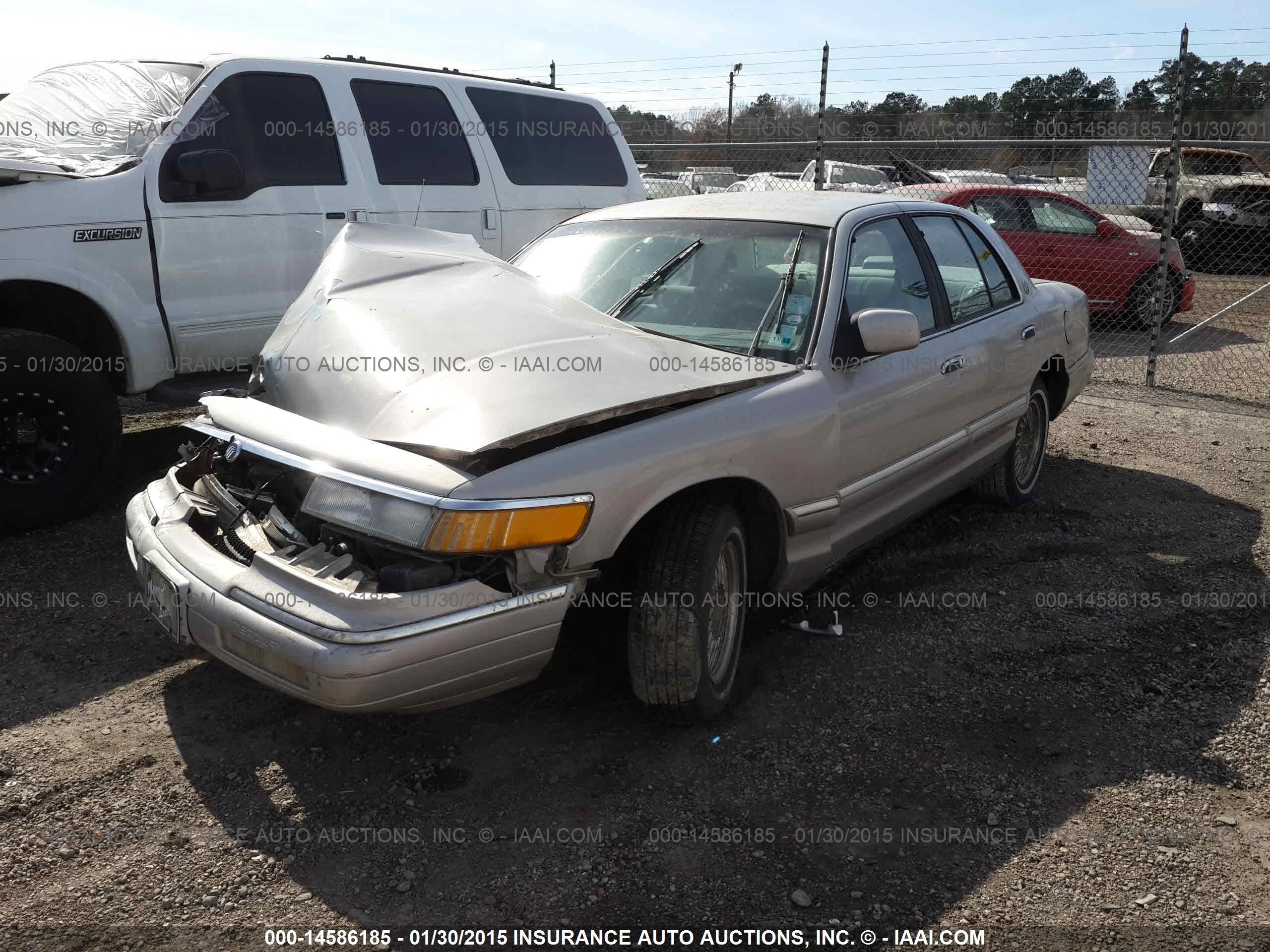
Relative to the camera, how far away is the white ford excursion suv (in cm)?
478

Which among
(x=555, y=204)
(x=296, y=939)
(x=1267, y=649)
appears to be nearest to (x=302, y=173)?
(x=555, y=204)

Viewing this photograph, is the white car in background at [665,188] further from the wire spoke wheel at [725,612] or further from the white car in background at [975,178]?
the wire spoke wheel at [725,612]

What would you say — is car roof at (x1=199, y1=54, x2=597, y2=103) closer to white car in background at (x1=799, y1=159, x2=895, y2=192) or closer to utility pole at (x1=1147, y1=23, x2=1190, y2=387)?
utility pole at (x1=1147, y1=23, x2=1190, y2=387)

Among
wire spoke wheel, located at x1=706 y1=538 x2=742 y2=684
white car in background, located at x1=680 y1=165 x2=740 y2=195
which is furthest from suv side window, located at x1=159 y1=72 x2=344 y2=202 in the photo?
white car in background, located at x1=680 y1=165 x2=740 y2=195

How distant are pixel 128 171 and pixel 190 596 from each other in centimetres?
300

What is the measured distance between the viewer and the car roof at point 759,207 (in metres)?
4.11

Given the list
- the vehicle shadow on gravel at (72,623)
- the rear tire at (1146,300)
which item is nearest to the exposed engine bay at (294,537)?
the vehicle shadow on gravel at (72,623)

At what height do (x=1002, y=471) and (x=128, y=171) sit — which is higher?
(x=128, y=171)

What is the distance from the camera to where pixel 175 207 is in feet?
16.9

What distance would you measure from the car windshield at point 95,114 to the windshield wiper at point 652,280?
2.73m

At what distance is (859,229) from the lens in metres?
4.12

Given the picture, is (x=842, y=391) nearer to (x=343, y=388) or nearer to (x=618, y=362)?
(x=618, y=362)

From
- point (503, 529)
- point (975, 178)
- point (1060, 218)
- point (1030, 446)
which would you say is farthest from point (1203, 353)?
point (503, 529)

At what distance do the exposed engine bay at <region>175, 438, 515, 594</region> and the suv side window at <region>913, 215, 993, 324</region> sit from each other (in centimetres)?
271
